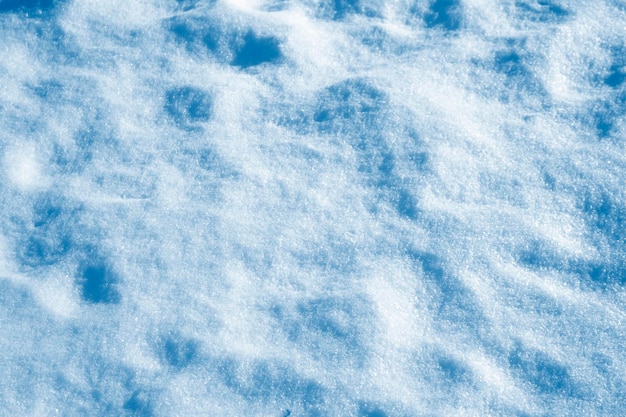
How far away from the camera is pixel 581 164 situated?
162 cm

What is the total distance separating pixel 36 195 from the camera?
5.78 ft

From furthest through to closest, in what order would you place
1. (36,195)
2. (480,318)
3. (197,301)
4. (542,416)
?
(36,195)
(197,301)
(480,318)
(542,416)

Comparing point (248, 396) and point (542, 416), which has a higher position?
point (542, 416)

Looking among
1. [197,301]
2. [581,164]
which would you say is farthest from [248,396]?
[581,164]

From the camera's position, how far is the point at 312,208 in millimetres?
1664

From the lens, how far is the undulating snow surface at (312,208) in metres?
1.41

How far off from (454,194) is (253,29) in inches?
35.0

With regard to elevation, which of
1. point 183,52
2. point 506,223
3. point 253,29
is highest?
point 253,29

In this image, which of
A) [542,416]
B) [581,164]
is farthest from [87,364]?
[581,164]

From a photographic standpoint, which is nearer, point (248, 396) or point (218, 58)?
point (248, 396)

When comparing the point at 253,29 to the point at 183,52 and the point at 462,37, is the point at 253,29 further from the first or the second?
the point at 462,37

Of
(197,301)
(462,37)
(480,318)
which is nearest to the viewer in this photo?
(480,318)

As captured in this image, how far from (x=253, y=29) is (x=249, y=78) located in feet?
0.64

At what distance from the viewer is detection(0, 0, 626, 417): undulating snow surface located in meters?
1.41
